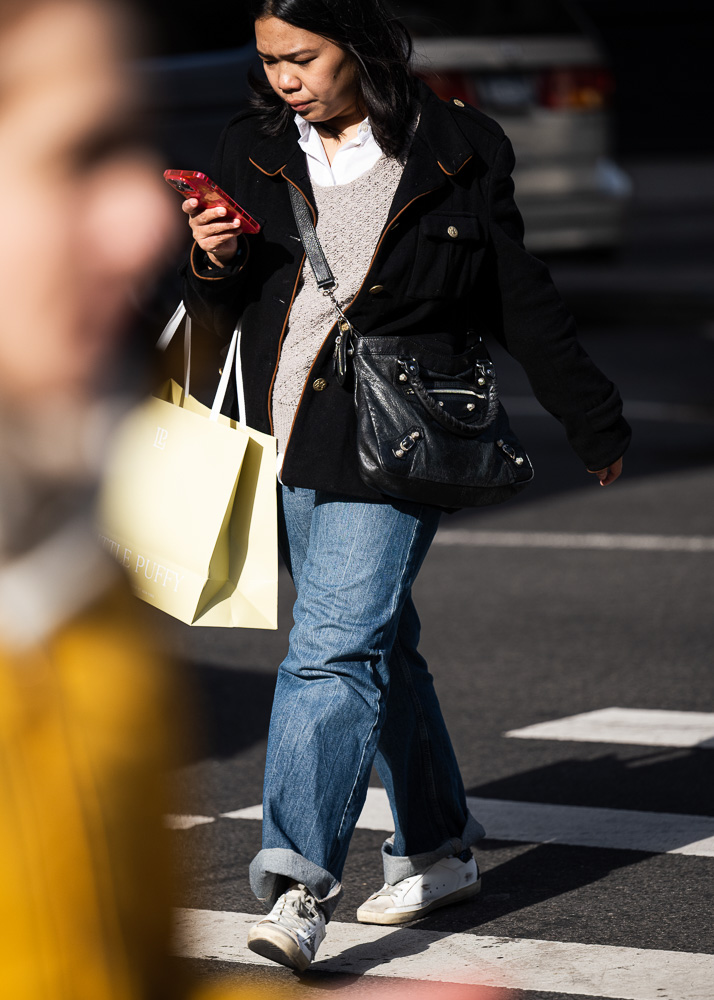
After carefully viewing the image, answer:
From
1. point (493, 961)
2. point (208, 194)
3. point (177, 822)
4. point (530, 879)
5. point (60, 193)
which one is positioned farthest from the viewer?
point (530, 879)

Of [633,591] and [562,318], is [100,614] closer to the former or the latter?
[562,318]

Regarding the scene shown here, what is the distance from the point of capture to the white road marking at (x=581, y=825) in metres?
4.12

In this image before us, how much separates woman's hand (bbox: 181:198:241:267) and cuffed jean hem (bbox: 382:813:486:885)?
1.31m

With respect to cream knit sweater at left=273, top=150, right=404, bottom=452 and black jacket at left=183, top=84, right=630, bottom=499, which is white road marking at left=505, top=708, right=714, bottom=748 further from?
cream knit sweater at left=273, top=150, right=404, bottom=452

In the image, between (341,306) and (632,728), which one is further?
(632,728)

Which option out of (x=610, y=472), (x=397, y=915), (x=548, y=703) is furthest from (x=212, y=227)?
(x=548, y=703)

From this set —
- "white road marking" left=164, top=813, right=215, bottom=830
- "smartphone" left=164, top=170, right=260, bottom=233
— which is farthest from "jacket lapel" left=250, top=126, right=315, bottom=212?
"white road marking" left=164, top=813, right=215, bottom=830

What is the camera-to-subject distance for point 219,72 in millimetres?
10188

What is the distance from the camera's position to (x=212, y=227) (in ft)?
10.1

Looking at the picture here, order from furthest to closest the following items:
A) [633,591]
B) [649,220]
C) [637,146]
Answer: [637,146] → [649,220] → [633,591]

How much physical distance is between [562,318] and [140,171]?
6.41 feet

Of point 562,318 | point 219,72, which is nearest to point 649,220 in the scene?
point 219,72

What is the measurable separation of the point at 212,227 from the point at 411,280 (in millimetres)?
381

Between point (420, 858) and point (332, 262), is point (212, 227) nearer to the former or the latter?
point (332, 262)
